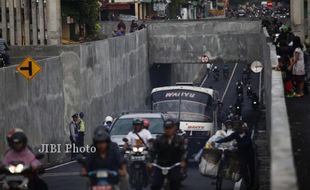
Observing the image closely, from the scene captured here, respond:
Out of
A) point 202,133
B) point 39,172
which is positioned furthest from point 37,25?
point 39,172

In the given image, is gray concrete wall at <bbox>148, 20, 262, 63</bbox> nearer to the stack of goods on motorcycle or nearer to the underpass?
the underpass

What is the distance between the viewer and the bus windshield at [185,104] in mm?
34094

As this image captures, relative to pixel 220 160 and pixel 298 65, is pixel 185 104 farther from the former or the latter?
pixel 220 160

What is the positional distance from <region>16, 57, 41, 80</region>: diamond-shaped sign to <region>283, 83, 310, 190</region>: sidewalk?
7.74m

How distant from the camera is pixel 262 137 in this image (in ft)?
107

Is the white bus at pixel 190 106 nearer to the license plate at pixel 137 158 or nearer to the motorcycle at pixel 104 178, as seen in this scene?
the license plate at pixel 137 158

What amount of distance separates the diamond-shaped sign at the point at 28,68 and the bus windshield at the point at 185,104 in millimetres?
6720

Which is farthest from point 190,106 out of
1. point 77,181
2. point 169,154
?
point 169,154

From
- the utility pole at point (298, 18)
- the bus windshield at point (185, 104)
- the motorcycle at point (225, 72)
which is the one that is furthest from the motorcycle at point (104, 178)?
the motorcycle at point (225, 72)

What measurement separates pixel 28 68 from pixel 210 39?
1116 inches

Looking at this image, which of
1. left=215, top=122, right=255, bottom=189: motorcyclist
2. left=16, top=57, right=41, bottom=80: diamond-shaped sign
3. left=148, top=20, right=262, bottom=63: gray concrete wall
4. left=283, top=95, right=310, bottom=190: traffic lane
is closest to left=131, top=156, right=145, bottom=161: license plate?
left=215, top=122, right=255, bottom=189: motorcyclist

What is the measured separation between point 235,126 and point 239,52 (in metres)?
38.1

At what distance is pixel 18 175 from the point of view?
41.3 feet

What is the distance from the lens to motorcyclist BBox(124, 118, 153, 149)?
17.4 m
